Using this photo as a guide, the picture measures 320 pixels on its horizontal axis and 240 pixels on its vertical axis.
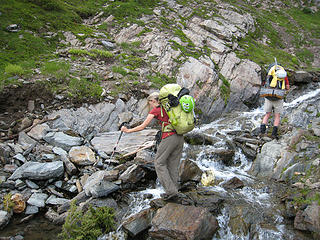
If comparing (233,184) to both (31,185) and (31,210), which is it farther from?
(31,185)

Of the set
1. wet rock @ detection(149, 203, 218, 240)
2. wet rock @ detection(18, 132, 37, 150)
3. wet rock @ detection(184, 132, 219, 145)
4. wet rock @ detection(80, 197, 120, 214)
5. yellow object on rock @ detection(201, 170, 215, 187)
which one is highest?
wet rock @ detection(149, 203, 218, 240)

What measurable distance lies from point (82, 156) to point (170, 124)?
4.41 m

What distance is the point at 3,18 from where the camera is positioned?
14.3 meters

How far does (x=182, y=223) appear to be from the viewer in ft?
17.5

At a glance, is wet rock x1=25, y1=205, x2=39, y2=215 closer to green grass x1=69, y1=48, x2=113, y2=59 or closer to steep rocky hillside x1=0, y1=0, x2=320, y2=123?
steep rocky hillside x1=0, y1=0, x2=320, y2=123

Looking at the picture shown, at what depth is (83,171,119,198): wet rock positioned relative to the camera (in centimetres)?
676

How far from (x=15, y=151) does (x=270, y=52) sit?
2322cm

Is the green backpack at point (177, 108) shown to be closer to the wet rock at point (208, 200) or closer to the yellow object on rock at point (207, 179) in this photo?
the wet rock at point (208, 200)

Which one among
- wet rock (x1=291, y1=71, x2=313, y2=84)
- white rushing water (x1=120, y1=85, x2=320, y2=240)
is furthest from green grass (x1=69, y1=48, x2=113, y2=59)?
wet rock (x1=291, y1=71, x2=313, y2=84)

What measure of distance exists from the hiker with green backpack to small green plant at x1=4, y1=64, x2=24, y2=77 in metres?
8.23

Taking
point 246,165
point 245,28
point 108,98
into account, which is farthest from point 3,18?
point 245,28

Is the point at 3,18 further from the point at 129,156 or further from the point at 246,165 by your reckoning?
the point at 246,165

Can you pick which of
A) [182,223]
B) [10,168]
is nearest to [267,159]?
[182,223]

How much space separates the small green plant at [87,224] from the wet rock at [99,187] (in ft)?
2.66
